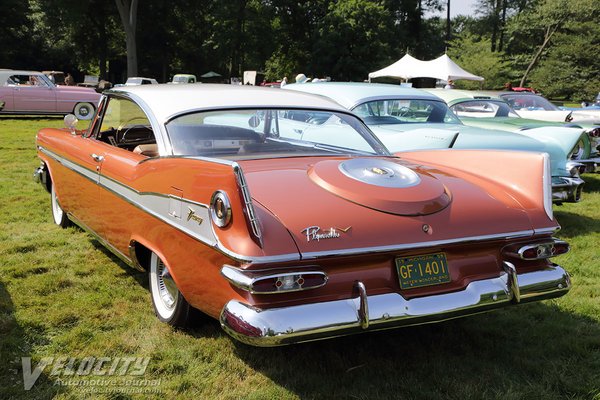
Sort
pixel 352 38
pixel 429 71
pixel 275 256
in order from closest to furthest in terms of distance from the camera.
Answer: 1. pixel 275 256
2. pixel 429 71
3. pixel 352 38

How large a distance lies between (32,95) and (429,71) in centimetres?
1394

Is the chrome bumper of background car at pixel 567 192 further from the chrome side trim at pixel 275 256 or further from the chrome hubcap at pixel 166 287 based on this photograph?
the chrome hubcap at pixel 166 287

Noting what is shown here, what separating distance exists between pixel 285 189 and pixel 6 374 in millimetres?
1635

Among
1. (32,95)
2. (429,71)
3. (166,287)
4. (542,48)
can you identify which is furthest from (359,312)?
(542,48)

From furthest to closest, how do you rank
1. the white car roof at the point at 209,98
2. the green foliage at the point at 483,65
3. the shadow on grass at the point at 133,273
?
the green foliage at the point at 483,65, the shadow on grass at the point at 133,273, the white car roof at the point at 209,98

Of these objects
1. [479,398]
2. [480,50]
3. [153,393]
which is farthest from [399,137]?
[480,50]

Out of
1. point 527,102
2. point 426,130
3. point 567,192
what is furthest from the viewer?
point 527,102

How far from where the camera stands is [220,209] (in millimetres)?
2309

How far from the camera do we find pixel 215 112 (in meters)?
3.38

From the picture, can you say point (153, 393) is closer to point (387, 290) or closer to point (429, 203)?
point (387, 290)

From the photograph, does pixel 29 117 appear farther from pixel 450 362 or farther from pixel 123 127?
pixel 450 362

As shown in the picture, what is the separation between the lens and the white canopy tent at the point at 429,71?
20344 mm

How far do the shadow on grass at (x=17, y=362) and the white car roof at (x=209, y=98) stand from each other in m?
1.45

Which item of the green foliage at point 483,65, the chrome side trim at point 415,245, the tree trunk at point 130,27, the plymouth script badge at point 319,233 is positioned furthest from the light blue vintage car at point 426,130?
the green foliage at point 483,65
